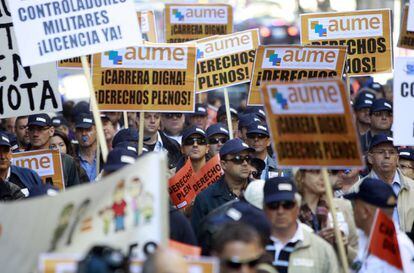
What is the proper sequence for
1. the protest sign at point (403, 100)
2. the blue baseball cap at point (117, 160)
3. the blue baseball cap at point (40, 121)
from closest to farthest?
the blue baseball cap at point (117, 160)
the protest sign at point (403, 100)
the blue baseball cap at point (40, 121)

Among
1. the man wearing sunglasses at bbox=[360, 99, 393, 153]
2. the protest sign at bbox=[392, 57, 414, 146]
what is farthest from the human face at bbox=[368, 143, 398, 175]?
the man wearing sunglasses at bbox=[360, 99, 393, 153]

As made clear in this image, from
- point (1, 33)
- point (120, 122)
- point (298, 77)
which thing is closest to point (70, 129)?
point (120, 122)

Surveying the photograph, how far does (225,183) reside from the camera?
492 inches

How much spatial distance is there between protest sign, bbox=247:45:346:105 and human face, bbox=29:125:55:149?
2.27 meters

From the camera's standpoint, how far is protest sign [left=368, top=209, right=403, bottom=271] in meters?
9.45

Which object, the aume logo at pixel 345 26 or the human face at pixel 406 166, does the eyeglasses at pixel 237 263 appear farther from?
the aume logo at pixel 345 26

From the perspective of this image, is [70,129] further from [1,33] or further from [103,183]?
[103,183]

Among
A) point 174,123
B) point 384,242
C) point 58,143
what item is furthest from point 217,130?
point 384,242

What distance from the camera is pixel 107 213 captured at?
7.71 meters

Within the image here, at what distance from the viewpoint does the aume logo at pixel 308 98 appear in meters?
9.64

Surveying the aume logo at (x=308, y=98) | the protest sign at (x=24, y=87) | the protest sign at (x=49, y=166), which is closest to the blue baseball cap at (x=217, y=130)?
the protest sign at (x=49, y=166)

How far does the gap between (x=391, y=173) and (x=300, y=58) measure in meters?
1.88

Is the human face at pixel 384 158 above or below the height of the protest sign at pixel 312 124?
below

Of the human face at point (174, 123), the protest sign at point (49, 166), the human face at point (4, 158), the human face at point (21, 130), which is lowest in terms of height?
the human face at point (174, 123)
